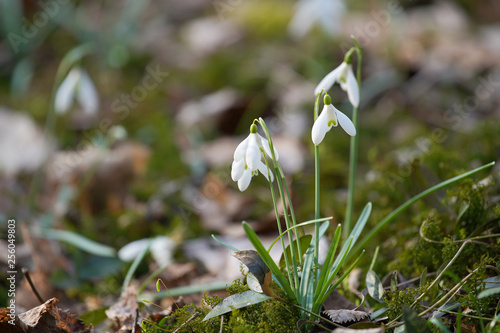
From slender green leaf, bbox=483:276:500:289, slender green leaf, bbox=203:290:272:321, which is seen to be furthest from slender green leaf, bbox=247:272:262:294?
slender green leaf, bbox=483:276:500:289

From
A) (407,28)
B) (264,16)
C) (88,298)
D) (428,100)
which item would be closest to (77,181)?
(88,298)

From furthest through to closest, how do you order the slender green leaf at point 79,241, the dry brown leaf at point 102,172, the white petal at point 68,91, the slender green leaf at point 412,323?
the dry brown leaf at point 102,172, the white petal at point 68,91, the slender green leaf at point 79,241, the slender green leaf at point 412,323

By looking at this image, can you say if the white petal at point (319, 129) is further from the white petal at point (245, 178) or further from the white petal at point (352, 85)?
the white petal at point (352, 85)

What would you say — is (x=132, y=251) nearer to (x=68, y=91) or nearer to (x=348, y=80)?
(x=68, y=91)

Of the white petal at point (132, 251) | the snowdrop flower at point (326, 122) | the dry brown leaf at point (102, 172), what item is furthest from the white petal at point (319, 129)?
the dry brown leaf at point (102, 172)

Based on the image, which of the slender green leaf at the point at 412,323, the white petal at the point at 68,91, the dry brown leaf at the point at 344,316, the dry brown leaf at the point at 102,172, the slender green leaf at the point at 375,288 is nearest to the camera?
the slender green leaf at the point at 412,323

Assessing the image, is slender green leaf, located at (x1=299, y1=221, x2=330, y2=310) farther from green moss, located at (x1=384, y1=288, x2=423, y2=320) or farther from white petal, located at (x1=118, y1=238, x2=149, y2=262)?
white petal, located at (x1=118, y1=238, x2=149, y2=262)

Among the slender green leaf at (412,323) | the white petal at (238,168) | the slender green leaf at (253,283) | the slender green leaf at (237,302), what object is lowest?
the slender green leaf at (412,323)

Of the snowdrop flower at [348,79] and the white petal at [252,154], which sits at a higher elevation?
the snowdrop flower at [348,79]
